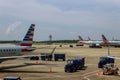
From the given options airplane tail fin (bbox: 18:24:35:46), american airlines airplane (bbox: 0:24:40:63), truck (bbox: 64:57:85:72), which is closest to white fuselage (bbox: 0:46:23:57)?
american airlines airplane (bbox: 0:24:40:63)

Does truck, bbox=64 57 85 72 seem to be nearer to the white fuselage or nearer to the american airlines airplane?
the american airlines airplane

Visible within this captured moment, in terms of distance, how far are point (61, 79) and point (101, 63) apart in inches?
742

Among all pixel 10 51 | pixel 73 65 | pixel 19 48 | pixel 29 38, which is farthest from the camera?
pixel 29 38

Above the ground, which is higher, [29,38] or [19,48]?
[29,38]

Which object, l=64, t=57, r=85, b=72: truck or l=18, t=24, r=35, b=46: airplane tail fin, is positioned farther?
l=18, t=24, r=35, b=46: airplane tail fin

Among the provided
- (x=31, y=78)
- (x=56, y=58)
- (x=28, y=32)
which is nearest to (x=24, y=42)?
(x=28, y=32)

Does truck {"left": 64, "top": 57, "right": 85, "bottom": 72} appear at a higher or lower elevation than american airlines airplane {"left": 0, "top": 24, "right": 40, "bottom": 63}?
lower

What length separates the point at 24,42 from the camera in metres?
66.8

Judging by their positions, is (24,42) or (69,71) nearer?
(69,71)

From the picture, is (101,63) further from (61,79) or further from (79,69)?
(61,79)

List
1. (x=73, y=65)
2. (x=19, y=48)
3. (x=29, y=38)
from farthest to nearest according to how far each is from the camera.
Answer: (x=29, y=38), (x=19, y=48), (x=73, y=65)

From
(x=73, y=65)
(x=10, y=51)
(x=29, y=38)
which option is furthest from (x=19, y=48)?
(x=73, y=65)

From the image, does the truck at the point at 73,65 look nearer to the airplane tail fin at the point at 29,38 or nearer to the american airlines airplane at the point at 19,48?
the american airlines airplane at the point at 19,48

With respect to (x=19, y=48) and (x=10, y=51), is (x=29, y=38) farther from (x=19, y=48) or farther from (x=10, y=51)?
(x=10, y=51)
